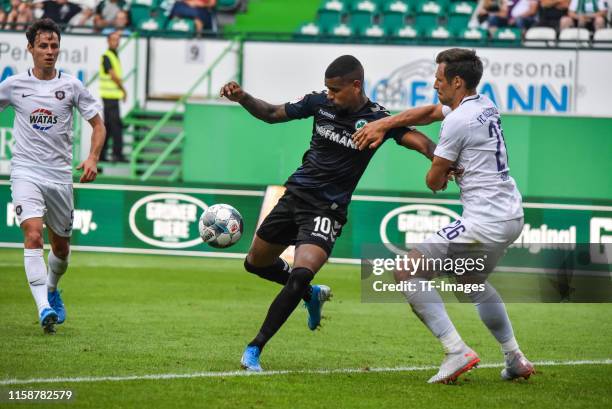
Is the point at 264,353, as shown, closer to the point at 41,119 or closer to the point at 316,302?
the point at 316,302

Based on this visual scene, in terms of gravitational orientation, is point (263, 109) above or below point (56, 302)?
above

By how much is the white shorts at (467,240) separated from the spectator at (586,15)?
45.8 ft

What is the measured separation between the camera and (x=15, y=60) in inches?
859

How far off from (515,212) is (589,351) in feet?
8.26

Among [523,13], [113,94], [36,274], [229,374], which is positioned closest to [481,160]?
[229,374]

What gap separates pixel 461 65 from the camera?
7348mm

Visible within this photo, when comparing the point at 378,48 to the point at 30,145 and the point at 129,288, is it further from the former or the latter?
the point at 30,145

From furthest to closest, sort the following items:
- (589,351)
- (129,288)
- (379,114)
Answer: (129,288) < (589,351) < (379,114)

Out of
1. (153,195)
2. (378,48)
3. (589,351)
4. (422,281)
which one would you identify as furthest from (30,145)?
(378,48)

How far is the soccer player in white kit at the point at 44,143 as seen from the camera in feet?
30.9

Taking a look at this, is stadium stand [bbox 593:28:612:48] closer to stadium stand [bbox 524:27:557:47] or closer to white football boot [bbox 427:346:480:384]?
stadium stand [bbox 524:27:557:47]

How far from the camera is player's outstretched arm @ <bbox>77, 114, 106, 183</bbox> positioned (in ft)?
31.2

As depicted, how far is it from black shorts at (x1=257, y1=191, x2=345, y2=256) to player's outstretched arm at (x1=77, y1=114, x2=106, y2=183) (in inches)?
72.7

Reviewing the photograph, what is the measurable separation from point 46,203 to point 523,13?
14086 millimetres
